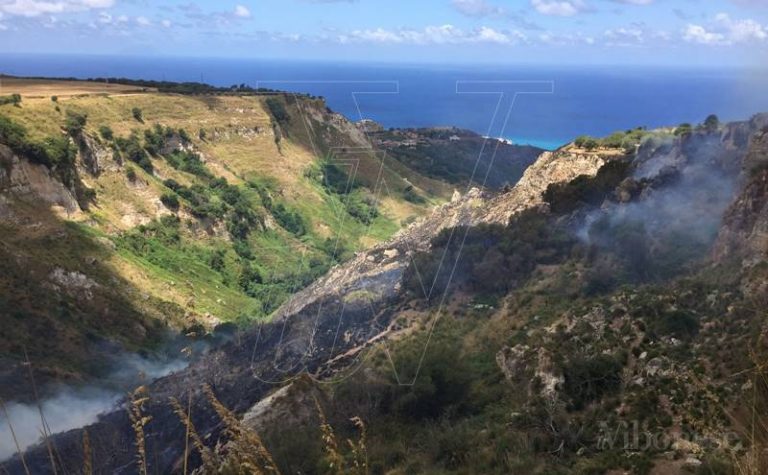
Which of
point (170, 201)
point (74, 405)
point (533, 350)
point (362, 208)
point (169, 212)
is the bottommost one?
point (362, 208)

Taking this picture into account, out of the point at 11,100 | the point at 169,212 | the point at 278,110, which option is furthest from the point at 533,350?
the point at 278,110

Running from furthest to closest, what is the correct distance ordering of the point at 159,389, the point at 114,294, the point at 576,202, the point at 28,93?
the point at 28,93, the point at 114,294, the point at 576,202, the point at 159,389

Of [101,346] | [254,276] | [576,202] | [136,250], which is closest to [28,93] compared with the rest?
[136,250]

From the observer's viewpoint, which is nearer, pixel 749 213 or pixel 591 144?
pixel 749 213

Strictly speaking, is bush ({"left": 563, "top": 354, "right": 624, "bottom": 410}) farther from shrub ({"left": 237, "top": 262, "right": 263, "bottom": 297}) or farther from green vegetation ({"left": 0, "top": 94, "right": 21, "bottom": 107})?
green vegetation ({"left": 0, "top": 94, "right": 21, "bottom": 107})

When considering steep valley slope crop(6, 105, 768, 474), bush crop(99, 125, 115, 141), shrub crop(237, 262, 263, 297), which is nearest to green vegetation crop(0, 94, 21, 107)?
bush crop(99, 125, 115, 141)

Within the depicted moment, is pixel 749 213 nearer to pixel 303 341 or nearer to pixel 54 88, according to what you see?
pixel 303 341

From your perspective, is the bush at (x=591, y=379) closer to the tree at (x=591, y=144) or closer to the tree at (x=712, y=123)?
the tree at (x=712, y=123)

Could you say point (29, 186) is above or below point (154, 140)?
below

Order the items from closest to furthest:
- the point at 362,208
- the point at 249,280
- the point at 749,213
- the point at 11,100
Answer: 1. the point at 749,213
2. the point at 11,100
3. the point at 249,280
4. the point at 362,208

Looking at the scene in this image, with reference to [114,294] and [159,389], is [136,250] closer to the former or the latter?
[114,294]

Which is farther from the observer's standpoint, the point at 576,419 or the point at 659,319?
the point at 659,319
